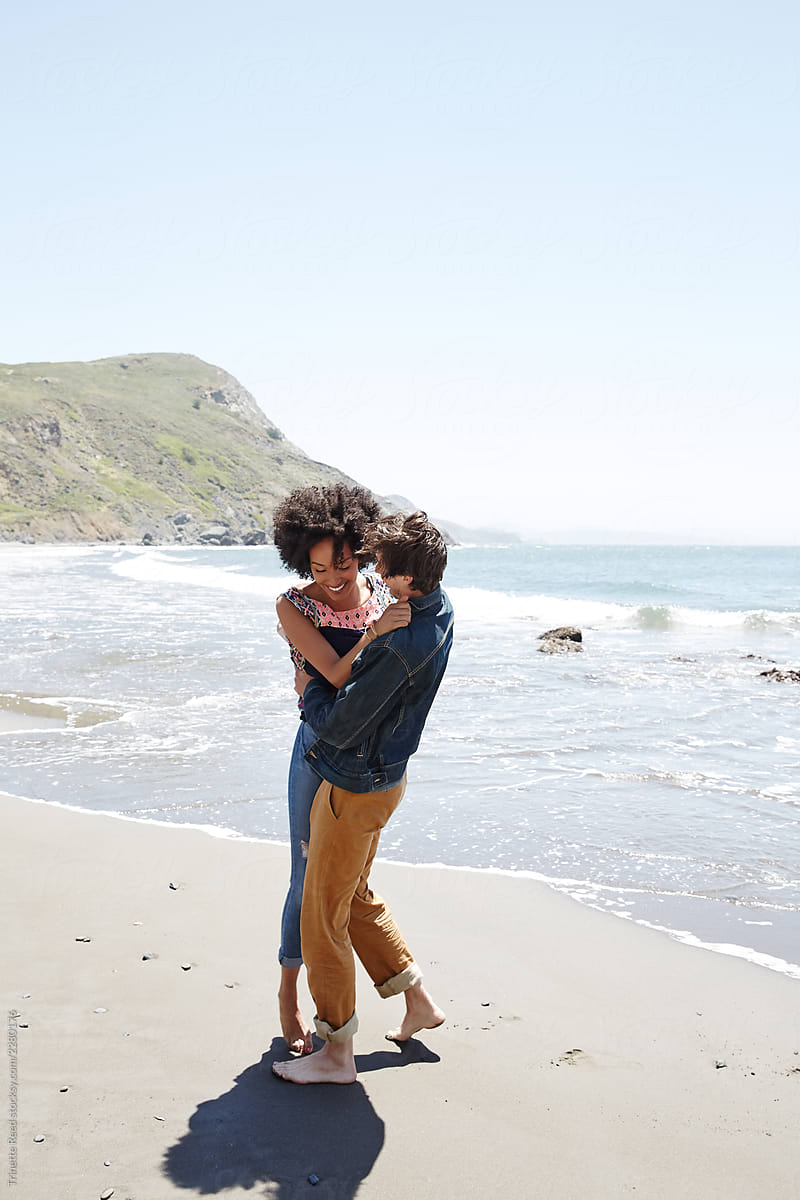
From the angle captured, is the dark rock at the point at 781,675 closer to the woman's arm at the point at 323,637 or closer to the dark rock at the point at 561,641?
the dark rock at the point at 561,641

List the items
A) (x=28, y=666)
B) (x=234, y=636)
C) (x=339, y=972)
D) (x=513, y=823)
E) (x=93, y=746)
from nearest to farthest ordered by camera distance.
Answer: (x=339, y=972)
(x=513, y=823)
(x=93, y=746)
(x=28, y=666)
(x=234, y=636)

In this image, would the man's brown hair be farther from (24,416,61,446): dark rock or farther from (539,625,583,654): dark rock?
(24,416,61,446): dark rock

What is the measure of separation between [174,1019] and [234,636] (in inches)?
532

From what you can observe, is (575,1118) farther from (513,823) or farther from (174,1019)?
(513,823)

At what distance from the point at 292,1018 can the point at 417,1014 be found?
17.2 inches

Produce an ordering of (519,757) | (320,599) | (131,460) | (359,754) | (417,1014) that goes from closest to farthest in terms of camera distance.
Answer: (359,754), (320,599), (417,1014), (519,757), (131,460)

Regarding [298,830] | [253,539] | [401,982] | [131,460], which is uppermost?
[131,460]

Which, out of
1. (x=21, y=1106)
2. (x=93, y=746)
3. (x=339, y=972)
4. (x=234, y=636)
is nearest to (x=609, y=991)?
(x=339, y=972)

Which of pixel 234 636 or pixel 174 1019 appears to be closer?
pixel 174 1019

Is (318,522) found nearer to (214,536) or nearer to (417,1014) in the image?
(417,1014)

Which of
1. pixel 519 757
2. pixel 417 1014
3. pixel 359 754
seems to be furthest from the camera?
pixel 519 757

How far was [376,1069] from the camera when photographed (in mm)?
3150

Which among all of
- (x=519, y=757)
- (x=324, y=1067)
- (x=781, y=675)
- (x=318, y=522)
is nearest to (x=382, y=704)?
(x=318, y=522)

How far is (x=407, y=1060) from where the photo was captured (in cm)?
320
